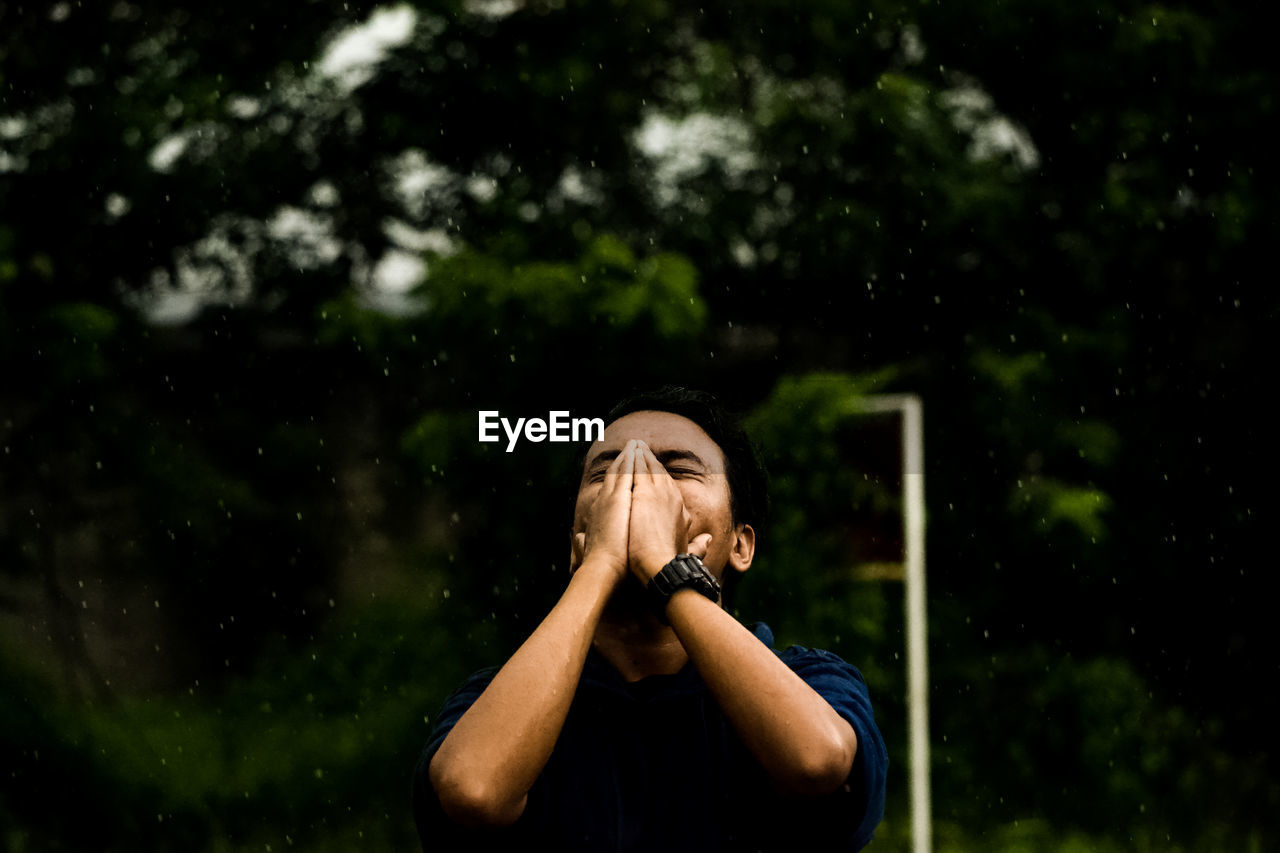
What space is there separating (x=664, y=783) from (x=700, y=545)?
0.36m

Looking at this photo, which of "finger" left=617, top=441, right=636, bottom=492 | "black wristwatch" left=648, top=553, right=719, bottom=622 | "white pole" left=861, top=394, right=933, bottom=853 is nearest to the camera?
"black wristwatch" left=648, top=553, right=719, bottom=622

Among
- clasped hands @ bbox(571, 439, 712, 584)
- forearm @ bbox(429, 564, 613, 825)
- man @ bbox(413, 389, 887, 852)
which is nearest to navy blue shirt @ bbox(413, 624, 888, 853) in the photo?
man @ bbox(413, 389, 887, 852)

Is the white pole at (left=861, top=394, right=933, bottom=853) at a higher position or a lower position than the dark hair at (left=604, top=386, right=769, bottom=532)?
lower

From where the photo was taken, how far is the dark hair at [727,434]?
1902 millimetres

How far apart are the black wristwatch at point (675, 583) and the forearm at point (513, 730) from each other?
0.10m

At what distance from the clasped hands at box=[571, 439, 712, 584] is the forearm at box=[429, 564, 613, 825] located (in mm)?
117

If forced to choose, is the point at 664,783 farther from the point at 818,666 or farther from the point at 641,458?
the point at 641,458

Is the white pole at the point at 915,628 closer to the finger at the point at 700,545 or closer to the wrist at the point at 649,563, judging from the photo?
the finger at the point at 700,545

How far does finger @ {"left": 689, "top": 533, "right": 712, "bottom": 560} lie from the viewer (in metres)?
1.72

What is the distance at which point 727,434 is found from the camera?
1.93 metres

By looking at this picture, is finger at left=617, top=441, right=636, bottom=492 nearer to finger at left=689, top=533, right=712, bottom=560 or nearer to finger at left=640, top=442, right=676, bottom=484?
finger at left=640, top=442, right=676, bottom=484

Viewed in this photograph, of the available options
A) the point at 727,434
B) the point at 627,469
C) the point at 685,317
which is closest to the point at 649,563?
the point at 627,469

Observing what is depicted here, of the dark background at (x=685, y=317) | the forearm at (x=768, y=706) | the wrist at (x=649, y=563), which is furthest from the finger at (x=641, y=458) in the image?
the dark background at (x=685, y=317)

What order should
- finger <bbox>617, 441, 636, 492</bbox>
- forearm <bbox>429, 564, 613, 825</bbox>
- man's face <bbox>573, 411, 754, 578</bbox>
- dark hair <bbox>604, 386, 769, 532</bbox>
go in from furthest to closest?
dark hair <bbox>604, 386, 769, 532</bbox>, man's face <bbox>573, 411, 754, 578</bbox>, finger <bbox>617, 441, 636, 492</bbox>, forearm <bbox>429, 564, 613, 825</bbox>
